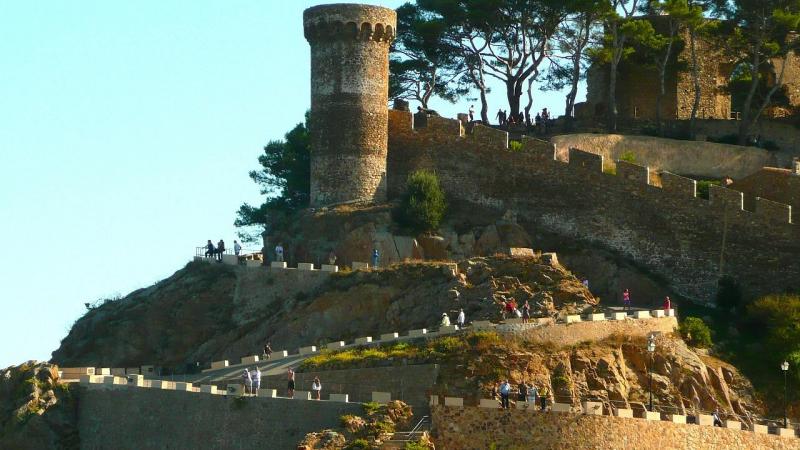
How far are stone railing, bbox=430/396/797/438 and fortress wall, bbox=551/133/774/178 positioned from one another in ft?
52.4

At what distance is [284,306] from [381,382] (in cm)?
965

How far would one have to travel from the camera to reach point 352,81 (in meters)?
80.5

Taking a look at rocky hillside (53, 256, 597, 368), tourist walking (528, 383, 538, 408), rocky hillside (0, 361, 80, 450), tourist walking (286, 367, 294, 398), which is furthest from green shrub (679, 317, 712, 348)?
rocky hillside (0, 361, 80, 450)

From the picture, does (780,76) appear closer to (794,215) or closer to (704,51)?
(704,51)

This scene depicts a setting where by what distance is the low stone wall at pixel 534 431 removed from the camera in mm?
64125

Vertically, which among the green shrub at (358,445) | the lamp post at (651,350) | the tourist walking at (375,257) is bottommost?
the green shrub at (358,445)

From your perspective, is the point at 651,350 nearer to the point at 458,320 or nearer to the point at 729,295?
the point at 458,320

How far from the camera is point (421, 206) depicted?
3088 inches

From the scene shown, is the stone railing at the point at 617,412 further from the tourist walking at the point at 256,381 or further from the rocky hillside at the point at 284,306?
the rocky hillside at the point at 284,306

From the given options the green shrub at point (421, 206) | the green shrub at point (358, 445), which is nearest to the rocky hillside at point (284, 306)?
the green shrub at point (421, 206)

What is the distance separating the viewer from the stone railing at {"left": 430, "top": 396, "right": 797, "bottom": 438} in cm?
6462

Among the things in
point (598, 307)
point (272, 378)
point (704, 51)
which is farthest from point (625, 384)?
point (704, 51)

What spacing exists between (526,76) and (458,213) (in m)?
9.04

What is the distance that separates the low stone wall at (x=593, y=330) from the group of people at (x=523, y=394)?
2402 mm
